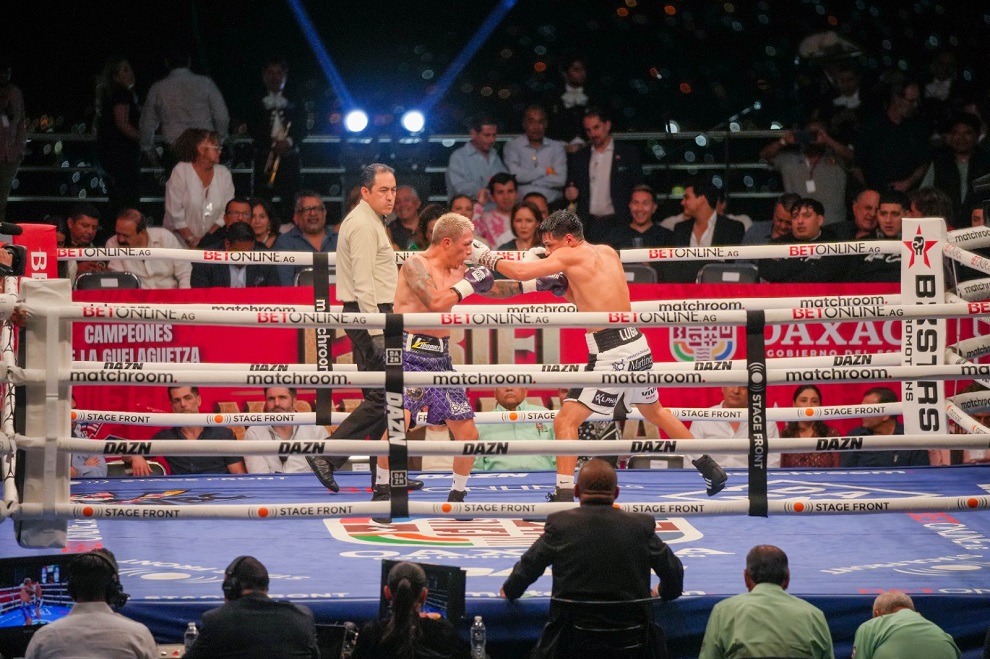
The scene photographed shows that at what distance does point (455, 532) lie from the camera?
6312 millimetres

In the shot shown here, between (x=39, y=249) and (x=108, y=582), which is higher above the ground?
(x=39, y=249)

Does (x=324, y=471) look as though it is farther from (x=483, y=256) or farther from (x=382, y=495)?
(x=483, y=256)

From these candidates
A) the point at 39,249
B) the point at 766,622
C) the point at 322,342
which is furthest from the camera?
the point at 322,342

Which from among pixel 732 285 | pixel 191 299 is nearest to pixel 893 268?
pixel 732 285

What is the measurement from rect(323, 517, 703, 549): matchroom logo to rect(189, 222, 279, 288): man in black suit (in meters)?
2.78

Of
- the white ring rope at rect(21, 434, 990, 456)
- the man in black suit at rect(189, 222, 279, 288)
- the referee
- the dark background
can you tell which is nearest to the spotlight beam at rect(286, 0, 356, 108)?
the dark background

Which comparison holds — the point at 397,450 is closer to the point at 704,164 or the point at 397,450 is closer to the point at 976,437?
the point at 976,437

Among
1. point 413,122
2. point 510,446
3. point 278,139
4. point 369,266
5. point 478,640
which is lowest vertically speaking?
point 478,640

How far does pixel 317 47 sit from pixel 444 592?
27.0 feet

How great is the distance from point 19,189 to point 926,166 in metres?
7.61

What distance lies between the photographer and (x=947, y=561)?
566cm

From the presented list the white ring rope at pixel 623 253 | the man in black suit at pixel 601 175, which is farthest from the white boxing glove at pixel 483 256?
the man in black suit at pixel 601 175

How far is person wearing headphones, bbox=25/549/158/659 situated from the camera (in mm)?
4359

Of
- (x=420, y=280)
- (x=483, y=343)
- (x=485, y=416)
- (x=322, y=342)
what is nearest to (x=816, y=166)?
(x=483, y=343)
